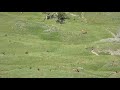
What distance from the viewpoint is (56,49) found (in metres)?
37.2

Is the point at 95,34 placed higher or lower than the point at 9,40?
higher

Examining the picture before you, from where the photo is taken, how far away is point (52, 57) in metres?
33.1

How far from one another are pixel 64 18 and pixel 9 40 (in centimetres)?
1785

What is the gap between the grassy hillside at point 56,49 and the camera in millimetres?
27719

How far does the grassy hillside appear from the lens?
27.7 m

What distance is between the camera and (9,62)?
3044 cm

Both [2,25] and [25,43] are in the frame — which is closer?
[25,43]

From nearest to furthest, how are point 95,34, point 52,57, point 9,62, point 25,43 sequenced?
point 9,62
point 52,57
point 25,43
point 95,34
